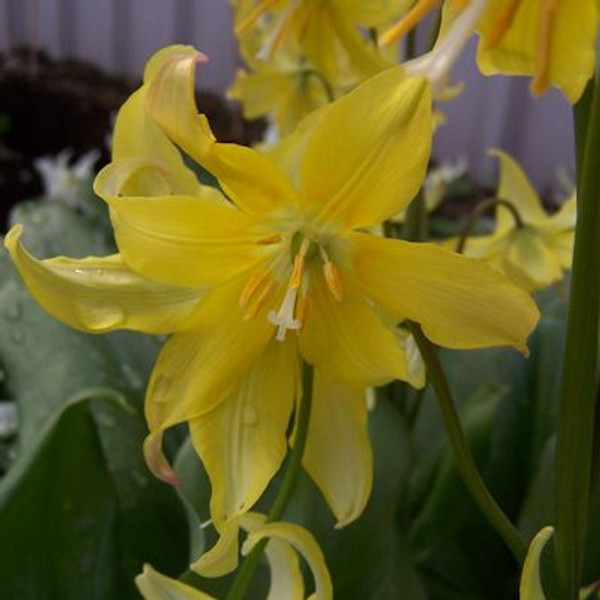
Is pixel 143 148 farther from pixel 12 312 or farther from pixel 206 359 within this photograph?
pixel 12 312

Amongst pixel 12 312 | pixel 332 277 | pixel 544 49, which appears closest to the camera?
pixel 544 49

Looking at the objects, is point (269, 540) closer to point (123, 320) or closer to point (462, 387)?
point (123, 320)

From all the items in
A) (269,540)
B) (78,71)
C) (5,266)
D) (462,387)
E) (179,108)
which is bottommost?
(78,71)

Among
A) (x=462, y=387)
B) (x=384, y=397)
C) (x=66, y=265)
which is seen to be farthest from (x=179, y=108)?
(x=462, y=387)

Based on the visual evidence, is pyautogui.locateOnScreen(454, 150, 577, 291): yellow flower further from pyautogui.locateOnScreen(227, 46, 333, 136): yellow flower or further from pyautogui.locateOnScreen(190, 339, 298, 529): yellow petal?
pyautogui.locateOnScreen(190, 339, 298, 529): yellow petal

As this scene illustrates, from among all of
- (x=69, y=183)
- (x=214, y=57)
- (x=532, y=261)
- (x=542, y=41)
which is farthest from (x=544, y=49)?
(x=214, y=57)

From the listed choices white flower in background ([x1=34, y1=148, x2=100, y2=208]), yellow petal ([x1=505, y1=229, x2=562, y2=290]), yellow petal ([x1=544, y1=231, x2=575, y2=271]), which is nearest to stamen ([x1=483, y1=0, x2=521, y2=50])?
yellow petal ([x1=505, y1=229, x2=562, y2=290])

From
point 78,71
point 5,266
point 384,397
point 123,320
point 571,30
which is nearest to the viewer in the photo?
point 571,30
